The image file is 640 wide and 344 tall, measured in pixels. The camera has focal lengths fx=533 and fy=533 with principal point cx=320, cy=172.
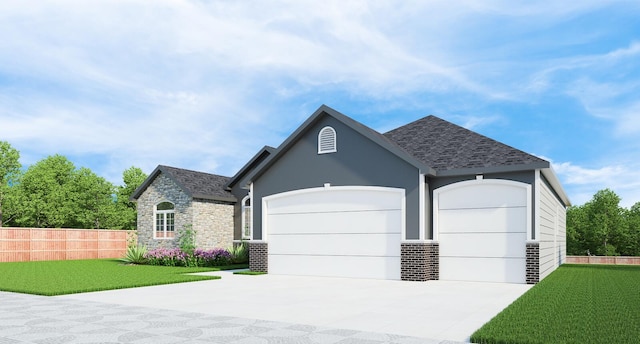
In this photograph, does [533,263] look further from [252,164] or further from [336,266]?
[252,164]

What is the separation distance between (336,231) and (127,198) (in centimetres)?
3502

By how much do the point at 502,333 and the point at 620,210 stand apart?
1715 inches

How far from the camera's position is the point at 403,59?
16984mm

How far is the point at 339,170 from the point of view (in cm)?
1739

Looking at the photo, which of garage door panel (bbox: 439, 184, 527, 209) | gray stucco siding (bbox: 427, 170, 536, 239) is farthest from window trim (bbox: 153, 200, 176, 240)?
garage door panel (bbox: 439, 184, 527, 209)

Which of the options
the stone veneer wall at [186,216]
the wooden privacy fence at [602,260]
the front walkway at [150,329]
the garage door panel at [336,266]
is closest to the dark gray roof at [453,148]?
the garage door panel at [336,266]

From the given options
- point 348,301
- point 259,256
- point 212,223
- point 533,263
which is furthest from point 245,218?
point 348,301

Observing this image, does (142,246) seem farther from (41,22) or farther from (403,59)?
(403,59)

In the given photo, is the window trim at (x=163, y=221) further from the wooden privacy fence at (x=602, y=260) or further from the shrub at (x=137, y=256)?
the wooden privacy fence at (x=602, y=260)

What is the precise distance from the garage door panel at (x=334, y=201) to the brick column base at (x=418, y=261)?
134cm

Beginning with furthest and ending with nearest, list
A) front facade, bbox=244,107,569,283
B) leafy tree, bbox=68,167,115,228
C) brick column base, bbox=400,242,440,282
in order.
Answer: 1. leafy tree, bbox=68,167,115,228
2. brick column base, bbox=400,242,440,282
3. front facade, bbox=244,107,569,283

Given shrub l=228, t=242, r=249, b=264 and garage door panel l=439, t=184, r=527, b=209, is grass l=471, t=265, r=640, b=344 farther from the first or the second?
shrub l=228, t=242, r=249, b=264

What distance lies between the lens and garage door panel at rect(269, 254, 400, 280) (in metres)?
16.5

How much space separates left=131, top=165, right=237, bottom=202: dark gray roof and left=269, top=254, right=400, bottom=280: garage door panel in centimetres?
822
